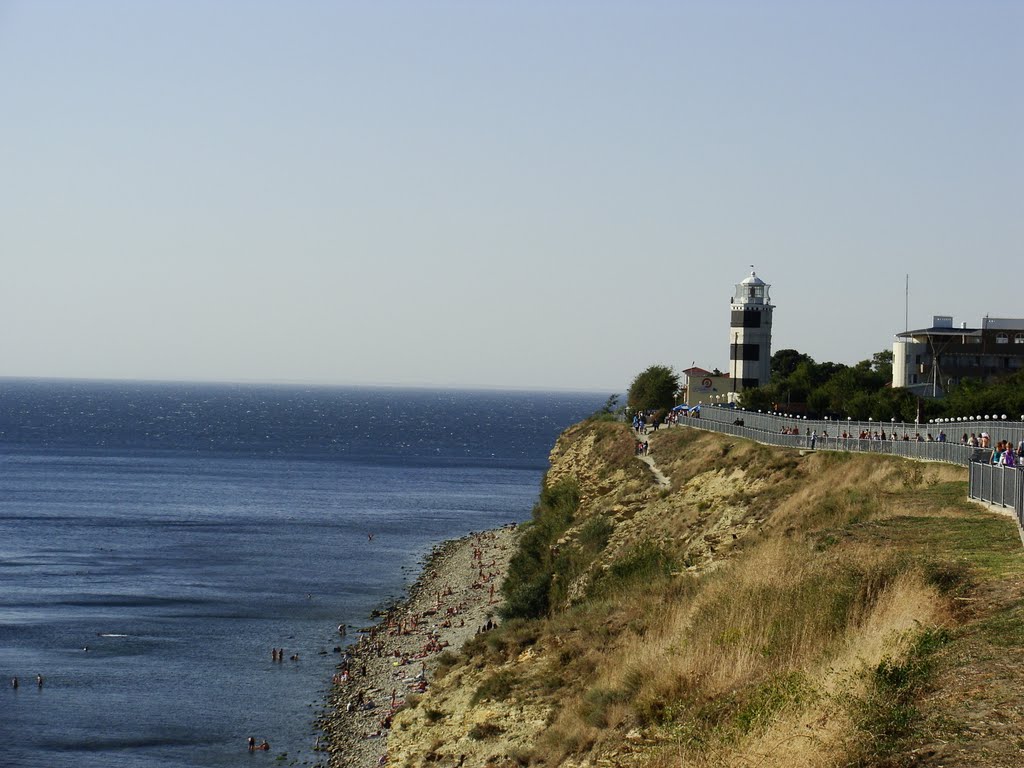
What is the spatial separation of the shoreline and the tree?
1916 centimetres

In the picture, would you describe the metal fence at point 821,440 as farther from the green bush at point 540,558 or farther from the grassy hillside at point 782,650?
the green bush at point 540,558

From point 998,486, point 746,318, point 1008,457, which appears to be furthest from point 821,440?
point 746,318

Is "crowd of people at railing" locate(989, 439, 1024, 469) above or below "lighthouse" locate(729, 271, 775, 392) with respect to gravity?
below

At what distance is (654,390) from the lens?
91.1m

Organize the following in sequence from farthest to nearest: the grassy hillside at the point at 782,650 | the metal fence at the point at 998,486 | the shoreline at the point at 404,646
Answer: the shoreline at the point at 404,646 → the metal fence at the point at 998,486 → the grassy hillside at the point at 782,650

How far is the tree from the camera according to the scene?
9062 centimetres

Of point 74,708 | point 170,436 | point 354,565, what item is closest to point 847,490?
point 74,708

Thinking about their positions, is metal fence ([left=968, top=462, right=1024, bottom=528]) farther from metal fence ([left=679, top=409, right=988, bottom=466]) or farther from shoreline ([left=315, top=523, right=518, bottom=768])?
shoreline ([left=315, top=523, right=518, bottom=768])

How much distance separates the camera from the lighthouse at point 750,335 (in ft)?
277

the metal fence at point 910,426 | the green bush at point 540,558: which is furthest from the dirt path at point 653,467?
the metal fence at point 910,426

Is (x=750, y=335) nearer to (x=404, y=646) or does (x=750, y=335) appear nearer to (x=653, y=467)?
(x=653, y=467)

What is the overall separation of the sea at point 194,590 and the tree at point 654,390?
50.4 ft

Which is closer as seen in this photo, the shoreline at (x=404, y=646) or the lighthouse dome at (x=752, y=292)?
the shoreline at (x=404, y=646)

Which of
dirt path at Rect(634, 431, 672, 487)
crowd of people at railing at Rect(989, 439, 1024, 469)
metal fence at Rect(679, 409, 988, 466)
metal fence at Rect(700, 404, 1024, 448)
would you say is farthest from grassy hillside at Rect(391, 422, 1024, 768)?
dirt path at Rect(634, 431, 672, 487)
